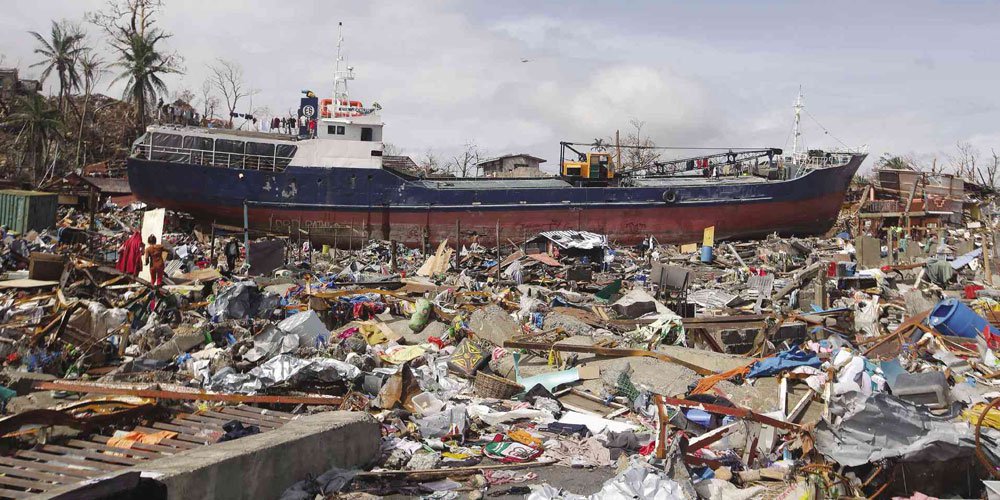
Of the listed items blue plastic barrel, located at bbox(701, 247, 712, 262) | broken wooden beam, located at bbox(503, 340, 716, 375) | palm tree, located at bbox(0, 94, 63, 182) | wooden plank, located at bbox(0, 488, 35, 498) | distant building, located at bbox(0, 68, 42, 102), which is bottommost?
wooden plank, located at bbox(0, 488, 35, 498)

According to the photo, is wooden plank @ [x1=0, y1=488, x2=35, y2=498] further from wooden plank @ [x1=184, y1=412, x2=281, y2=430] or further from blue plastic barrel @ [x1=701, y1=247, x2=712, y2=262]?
blue plastic barrel @ [x1=701, y1=247, x2=712, y2=262]

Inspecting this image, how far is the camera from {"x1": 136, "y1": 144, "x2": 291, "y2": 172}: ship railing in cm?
2148

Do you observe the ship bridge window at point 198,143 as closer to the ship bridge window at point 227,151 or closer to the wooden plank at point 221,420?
the ship bridge window at point 227,151

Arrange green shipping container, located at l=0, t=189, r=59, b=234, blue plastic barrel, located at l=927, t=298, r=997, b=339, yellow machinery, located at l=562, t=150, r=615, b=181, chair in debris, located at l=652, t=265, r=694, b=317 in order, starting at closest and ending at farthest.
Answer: blue plastic barrel, located at l=927, t=298, r=997, b=339 < chair in debris, located at l=652, t=265, r=694, b=317 < green shipping container, located at l=0, t=189, r=59, b=234 < yellow machinery, located at l=562, t=150, r=615, b=181

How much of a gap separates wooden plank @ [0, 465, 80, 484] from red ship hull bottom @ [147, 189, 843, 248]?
16406 millimetres

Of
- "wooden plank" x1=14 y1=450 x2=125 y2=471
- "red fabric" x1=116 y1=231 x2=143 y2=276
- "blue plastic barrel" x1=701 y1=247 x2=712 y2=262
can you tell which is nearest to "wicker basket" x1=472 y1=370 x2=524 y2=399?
"wooden plank" x1=14 y1=450 x2=125 y2=471

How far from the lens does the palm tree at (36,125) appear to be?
30719 millimetres

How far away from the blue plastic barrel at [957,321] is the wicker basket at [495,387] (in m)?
6.55

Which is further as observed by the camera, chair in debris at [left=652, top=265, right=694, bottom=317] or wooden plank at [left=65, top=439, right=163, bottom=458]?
chair in debris at [left=652, top=265, right=694, bottom=317]

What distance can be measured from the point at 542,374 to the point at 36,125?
103ft

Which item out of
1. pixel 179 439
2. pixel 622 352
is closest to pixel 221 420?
pixel 179 439

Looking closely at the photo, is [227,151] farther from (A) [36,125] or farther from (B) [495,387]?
(B) [495,387]

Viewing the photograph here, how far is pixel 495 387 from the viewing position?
779cm

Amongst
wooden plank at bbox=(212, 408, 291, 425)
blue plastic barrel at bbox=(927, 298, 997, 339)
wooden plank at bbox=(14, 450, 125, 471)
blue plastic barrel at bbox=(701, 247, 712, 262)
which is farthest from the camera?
blue plastic barrel at bbox=(701, 247, 712, 262)
